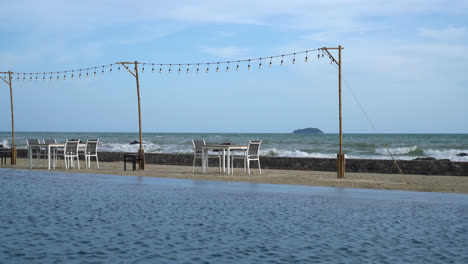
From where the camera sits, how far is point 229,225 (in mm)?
7539

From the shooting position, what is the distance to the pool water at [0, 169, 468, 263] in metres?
5.74

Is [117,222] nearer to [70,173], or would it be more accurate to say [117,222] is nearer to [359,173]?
[70,173]

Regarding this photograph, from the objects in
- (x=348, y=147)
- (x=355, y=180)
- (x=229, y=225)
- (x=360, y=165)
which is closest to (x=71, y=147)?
(x=355, y=180)

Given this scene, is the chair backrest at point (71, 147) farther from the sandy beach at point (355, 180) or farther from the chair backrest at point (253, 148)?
the chair backrest at point (253, 148)

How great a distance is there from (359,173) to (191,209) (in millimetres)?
9153

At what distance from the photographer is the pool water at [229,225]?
5742mm

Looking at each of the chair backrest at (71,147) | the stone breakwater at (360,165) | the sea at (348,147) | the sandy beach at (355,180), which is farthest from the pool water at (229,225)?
the sea at (348,147)

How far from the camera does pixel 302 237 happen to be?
6.71 metres

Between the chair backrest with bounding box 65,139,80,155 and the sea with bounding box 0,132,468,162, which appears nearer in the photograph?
the chair backrest with bounding box 65,139,80,155

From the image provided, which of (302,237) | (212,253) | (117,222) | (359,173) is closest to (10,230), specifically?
(117,222)

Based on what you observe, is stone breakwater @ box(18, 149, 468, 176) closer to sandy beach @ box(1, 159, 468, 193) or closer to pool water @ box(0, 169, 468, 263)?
sandy beach @ box(1, 159, 468, 193)

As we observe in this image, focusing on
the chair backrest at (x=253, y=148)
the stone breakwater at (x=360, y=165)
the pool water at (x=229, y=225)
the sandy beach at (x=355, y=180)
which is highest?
the chair backrest at (x=253, y=148)

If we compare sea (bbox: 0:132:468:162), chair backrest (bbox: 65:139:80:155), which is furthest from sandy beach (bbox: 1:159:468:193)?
sea (bbox: 0:132:468:162)

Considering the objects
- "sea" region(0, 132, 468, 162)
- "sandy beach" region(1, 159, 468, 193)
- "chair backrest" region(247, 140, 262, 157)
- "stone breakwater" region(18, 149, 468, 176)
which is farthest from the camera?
"sea" region(0, 132, 468, 162)
